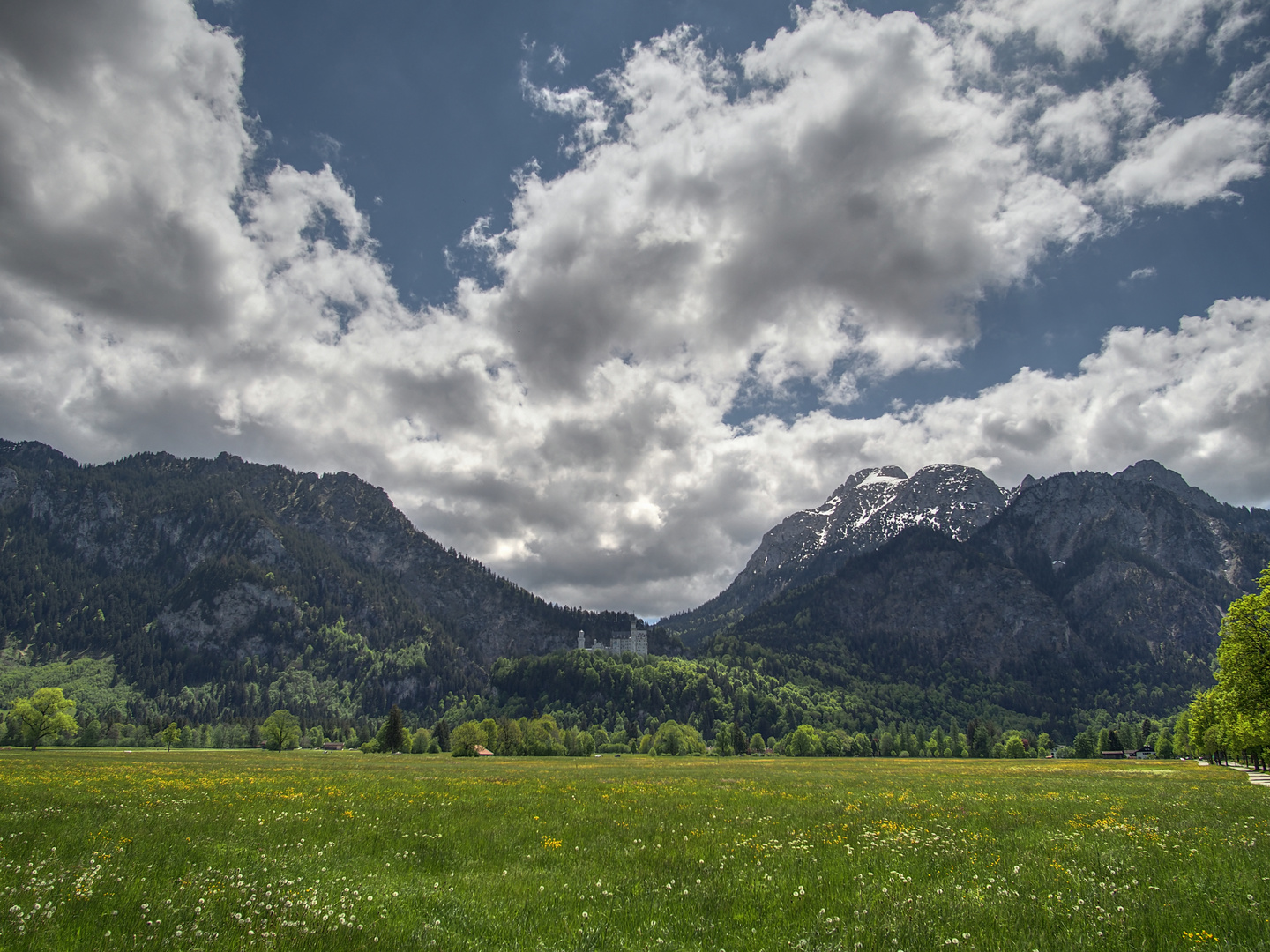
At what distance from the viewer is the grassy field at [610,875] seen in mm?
9352

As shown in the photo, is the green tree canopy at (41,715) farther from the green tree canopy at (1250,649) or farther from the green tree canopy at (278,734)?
the green tree canopy at (1250,649)

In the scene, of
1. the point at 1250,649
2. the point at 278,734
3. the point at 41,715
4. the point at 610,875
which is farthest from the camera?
the point at 278,734

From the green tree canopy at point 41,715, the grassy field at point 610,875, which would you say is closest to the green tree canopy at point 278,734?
the green tree canopy at point 41,715

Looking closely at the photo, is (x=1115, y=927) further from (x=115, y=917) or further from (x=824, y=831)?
(x=115, y=917)

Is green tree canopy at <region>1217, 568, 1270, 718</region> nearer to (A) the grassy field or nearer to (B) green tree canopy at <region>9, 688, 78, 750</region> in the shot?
(A) the grassy field

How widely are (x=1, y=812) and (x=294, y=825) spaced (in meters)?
8.00

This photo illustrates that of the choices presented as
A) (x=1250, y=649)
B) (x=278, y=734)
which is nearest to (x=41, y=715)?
(x=278, y=734)

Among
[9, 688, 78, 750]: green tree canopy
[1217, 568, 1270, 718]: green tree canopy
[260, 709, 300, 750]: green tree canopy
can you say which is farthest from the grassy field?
[260, 709, 300, 750]: green tree canopy

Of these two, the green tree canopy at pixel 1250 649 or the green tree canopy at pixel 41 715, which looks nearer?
the green tree canopy at pixel 1250 649

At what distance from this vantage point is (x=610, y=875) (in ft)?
43.5

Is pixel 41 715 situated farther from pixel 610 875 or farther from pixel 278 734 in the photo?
pixel 610 875

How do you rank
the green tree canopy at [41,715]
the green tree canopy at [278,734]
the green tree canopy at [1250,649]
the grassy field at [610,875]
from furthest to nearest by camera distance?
the green tree canopy at [278,734] → the green tree canopy at [41,715] → the green tree canopy at [1250,649] → the grassy field at [610,875]

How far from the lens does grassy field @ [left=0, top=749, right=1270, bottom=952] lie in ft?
30.7

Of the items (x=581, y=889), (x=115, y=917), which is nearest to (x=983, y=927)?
(x=581, y=889)
